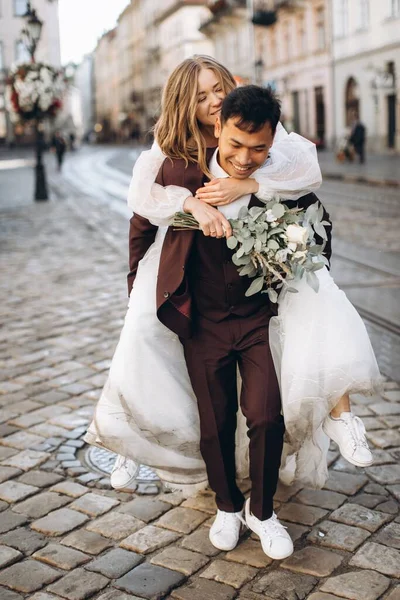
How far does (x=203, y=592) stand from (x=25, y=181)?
27392mm

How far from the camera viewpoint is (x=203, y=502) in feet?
12.2

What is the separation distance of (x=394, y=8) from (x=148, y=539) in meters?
30.0

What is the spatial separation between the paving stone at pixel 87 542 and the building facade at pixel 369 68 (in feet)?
94.9

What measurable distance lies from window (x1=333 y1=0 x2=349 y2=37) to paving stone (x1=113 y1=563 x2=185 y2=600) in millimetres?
34292

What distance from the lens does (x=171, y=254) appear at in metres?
3.13

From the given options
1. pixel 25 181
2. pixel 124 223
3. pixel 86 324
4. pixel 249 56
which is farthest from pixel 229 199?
pixel 249 56

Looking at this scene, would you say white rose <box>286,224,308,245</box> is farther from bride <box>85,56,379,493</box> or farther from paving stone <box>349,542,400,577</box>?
paving stone <box>349,542,400,577</box>

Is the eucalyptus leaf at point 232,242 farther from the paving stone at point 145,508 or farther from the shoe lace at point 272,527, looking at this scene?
the paving stone at point 145,508

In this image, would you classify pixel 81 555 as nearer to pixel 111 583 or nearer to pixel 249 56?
pixel 111 583

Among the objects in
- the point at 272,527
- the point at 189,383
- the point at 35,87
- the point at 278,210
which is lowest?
the point at 272,527

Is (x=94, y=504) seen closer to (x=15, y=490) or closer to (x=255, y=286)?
(x=15, y=490)

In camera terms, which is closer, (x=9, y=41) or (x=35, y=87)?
(x=35, y=87)

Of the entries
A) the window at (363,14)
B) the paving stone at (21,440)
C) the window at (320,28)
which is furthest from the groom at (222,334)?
the window at (320,28)

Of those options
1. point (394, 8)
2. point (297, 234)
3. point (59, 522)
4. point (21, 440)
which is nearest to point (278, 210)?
point (297, 234)
